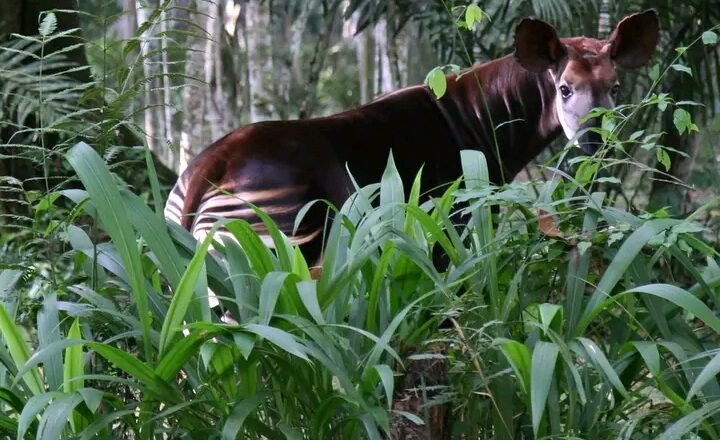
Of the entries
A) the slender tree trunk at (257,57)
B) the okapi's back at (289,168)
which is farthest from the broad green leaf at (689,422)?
the slender tree trunk at (257,57)

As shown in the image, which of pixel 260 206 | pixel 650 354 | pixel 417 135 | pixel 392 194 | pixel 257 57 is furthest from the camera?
pixel 257 57

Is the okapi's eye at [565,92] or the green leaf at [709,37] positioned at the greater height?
the green leaf at [709,37]

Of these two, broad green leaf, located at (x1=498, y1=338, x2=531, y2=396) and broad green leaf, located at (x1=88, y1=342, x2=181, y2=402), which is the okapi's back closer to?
broad green leaf, located at (x1=88, y1=342, x2=181, y2=402)

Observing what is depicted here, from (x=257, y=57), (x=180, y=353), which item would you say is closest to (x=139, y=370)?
(x=180, y=353)

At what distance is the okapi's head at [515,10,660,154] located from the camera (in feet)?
14.4

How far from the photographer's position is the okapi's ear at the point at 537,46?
14.4 ft

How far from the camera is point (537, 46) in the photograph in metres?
4.50

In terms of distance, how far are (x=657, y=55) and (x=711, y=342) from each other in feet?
14.5

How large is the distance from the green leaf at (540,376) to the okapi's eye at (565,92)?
88.0 inches

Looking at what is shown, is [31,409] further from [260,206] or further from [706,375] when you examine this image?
[260,206]

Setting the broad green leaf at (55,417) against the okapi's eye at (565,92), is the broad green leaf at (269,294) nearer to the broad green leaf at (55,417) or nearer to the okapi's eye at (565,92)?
the broad green leaf at (55,417)

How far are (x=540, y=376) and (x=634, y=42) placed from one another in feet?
8.14

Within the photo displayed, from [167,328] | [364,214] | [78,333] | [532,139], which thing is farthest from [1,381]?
[532,139]

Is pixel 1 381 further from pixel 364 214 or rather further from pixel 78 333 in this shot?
pixel 364 214
